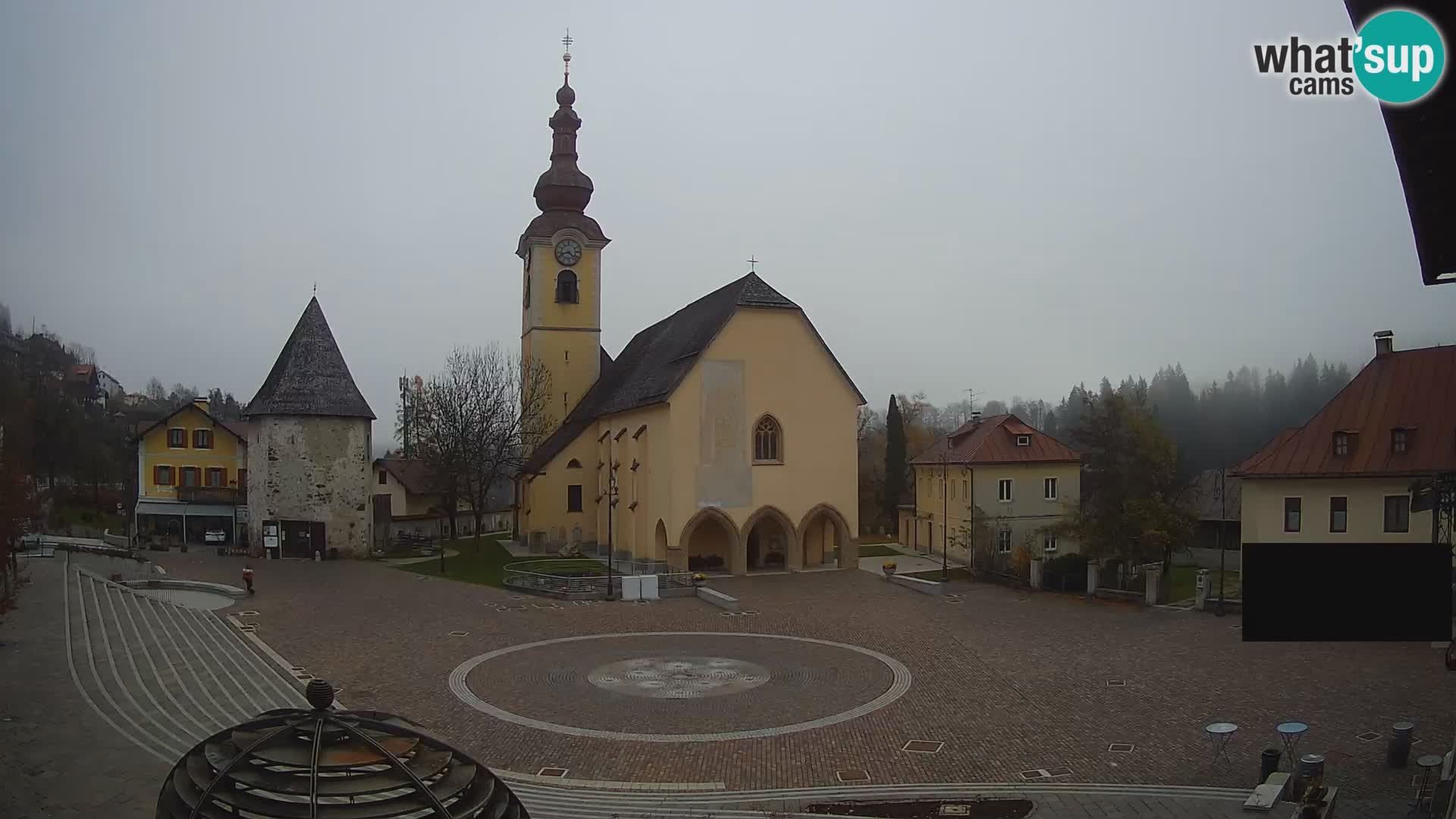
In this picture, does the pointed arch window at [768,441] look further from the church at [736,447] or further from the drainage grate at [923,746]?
the drainage grate at [923,746]

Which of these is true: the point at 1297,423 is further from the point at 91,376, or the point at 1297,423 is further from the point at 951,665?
the point at 91,376

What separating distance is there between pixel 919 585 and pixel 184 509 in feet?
132

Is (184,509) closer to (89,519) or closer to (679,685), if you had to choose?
(89,519)

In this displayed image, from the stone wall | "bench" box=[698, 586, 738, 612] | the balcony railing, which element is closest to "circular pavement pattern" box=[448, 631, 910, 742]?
"bench" box=[698, 586, 738, 612]

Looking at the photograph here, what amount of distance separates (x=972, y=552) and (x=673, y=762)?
25.8 metres

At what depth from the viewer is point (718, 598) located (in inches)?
1145

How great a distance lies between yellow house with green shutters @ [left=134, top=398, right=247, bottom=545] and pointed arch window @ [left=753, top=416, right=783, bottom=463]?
1175 inches

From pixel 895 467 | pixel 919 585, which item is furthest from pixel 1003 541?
pixel 895 467

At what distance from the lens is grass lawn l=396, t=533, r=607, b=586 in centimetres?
3638

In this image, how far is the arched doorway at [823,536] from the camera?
37.9 m

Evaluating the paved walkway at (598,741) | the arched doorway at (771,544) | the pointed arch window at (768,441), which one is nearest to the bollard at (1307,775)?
the paved walkway at (598,741)

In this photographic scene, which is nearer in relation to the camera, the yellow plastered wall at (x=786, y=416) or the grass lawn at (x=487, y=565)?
the yellow plastered wall at (x=786, y=416)

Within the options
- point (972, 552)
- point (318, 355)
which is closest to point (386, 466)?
point (318, 355)
